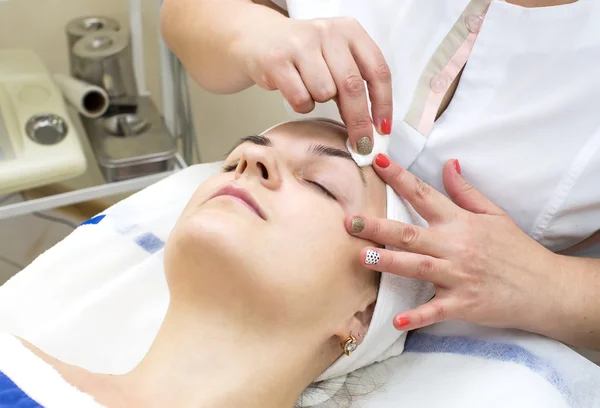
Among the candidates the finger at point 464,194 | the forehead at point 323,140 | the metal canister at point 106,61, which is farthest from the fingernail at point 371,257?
the metal canister at point 106,61

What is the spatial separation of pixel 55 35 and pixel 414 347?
147cm

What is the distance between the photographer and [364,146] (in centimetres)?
Answer: 92

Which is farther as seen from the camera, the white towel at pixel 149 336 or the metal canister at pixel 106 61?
the metal canister at pixel 106 61

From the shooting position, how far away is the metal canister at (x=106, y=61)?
1.66 meters

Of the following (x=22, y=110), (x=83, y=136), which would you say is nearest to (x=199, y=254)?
(x=22, y=110)

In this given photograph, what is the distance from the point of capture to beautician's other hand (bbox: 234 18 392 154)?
0.86m

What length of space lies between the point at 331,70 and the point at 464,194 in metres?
0.30

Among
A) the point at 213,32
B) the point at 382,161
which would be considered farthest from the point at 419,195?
the point at 213,32

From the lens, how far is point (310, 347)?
88 centimetres

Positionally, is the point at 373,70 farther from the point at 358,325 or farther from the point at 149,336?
the point at 149,336

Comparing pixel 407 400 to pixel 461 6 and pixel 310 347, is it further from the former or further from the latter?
pixel 461 6

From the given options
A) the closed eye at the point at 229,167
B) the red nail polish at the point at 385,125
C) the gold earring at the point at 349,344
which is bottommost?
the gold earring at the point at 349,344

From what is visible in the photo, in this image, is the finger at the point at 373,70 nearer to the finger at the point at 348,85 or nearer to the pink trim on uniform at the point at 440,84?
the finger at the point at 348,85

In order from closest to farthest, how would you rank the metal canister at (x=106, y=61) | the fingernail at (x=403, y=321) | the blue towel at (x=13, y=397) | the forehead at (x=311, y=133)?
the blue towel at (x=13, y=397)
the fingernail at (x=403, y=321)
the forehead at (x=311, y=133)
the metal canister at (x=106, y=61)
